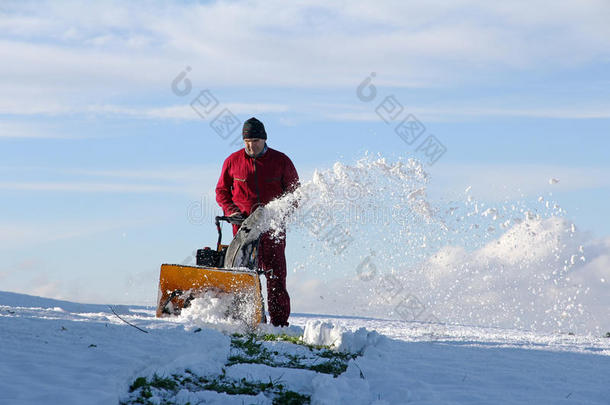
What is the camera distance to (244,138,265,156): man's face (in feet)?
28.0

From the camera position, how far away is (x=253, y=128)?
8453 millimetres

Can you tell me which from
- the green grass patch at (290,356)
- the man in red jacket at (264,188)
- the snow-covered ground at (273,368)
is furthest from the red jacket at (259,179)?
the green grass patch at (290,356)

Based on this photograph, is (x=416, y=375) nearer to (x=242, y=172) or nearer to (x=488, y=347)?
(x=488, y=347)

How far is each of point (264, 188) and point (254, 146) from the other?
557 millimetres

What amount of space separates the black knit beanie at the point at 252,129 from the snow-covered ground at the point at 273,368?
2.53 m

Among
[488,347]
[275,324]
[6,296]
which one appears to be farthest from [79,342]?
[6,296]

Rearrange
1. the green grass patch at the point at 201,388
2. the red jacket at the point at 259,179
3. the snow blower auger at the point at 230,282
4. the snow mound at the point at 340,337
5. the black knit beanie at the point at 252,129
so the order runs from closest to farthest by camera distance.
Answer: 1. the green grass patch at the point at 201,388
2. the snow mound at the point at 340,337
3. the snow blower auger at the point at 230,282
4. the black knit beanie at the point at 252,129
5. the red jacket at the point at 259,179

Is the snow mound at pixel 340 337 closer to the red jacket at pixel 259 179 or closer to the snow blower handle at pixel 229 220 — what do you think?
the snow blower handle at pixel 229 220

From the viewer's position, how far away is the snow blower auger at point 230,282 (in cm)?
751

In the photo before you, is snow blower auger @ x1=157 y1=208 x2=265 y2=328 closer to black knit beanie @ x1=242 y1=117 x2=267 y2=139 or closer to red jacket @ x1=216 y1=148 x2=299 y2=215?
red jacket @ x1=216 y1=148 x2=299 y2=215

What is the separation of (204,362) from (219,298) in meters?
2.20

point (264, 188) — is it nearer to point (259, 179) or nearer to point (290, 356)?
point (259, 179)

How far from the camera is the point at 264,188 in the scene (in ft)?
28.2

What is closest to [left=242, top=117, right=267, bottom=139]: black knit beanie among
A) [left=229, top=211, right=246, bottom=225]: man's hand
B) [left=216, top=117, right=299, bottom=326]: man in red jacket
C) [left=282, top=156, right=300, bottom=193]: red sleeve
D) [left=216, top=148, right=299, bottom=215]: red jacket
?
[left=216, top=117, right=299, bottom=326]: man in red jacket
